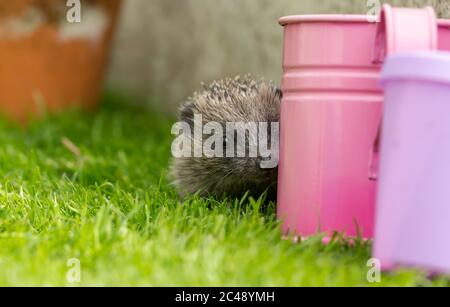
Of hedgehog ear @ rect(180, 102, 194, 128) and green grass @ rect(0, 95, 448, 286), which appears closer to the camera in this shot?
green grass @ rect(0, 95, 448, 286)

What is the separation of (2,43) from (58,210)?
2.74m

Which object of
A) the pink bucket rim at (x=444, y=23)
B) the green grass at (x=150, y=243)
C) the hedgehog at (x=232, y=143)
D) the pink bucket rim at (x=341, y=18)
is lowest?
the green grass at (x=150, y=243)

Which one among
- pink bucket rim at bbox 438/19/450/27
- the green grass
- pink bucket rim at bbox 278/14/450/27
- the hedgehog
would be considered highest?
pink bucket rim at bbox 278/14/450/27

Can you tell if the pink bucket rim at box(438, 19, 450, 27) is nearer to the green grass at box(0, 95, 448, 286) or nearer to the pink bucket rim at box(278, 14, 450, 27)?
the pink bucket rim at box(278, 14, 450, 27)

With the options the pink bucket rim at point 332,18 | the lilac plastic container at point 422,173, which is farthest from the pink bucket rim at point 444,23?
the lilac plastic container at point 422,173

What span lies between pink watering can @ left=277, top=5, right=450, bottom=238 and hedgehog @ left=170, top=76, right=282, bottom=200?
398 millimetres

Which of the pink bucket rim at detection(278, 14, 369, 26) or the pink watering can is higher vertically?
the pink bucket rim at detection(278, 14, 369, 26)

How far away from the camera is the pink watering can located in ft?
8.55

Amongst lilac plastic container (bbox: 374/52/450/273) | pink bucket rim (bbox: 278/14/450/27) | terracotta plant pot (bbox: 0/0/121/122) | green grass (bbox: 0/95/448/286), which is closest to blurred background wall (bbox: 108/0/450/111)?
terracotta plant pot (bbox: 0/0/121/122)

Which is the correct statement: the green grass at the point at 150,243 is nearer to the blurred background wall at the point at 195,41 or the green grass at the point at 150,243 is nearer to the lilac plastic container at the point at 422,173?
the lilac plastic container at the point at 422,173

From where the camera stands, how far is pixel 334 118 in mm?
2637

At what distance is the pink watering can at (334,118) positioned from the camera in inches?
103

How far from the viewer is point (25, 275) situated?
2.20m
